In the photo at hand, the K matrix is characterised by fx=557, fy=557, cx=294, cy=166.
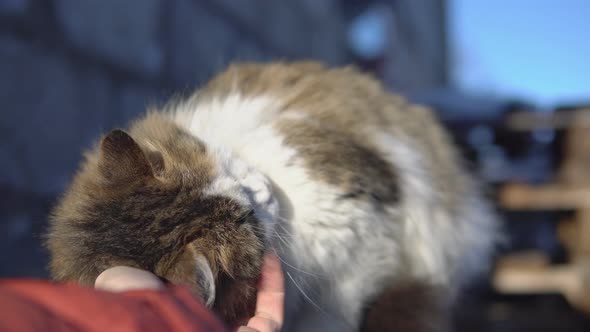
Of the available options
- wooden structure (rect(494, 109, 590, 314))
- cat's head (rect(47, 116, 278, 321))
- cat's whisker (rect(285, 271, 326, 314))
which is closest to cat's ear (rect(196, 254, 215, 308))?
→ cat's head (rect(47, 116, 278, 321))

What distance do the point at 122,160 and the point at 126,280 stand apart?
0.29 meters

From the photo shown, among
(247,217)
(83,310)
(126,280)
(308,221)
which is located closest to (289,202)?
(308,221)

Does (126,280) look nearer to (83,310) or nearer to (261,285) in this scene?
(83,310)

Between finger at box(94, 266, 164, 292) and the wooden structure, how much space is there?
1.88 m

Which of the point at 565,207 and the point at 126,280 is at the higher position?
the point at 565,207

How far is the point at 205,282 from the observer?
0.82 meters

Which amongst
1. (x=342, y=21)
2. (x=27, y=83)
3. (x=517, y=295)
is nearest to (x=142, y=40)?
(x=27, y=83)

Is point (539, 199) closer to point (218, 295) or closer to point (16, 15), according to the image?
point (218, 295)

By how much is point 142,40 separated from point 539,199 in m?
1.77

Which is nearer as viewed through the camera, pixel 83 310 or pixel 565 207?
pixel 83 310

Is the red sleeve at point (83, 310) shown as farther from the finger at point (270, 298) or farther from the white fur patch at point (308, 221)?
the white fur patch at point (308, 221)

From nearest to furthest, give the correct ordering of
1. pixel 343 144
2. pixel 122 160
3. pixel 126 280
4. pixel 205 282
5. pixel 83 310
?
1. pixel 83 310
2. pixel 126 280
3. pixel 205 282
4. pixel 122 160
5. pixel 343 144

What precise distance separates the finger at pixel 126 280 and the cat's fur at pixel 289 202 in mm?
80

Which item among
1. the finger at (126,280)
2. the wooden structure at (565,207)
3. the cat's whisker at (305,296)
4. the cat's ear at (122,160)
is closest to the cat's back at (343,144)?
the cat's whisker at (305,296)
